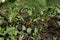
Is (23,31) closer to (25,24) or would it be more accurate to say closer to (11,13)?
(25,24)

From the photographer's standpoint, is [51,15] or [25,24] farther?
[51,15]

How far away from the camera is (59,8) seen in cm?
419

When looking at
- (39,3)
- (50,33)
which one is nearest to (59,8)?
(39,3)

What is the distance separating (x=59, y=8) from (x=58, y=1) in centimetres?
24

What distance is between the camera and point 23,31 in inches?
141

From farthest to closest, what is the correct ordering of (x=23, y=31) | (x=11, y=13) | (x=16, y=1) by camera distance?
(x=16, y=1) → (x=11, y=13) → (x=23, y=31)

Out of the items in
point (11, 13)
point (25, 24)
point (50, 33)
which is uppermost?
point (11, 13)

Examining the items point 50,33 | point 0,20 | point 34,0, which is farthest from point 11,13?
point 50,33

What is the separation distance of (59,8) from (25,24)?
97 cm

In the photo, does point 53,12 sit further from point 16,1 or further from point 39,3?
point 16,1

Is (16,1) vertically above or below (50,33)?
above

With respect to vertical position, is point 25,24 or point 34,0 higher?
point 34,0

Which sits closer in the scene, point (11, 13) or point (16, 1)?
point (11, 13)

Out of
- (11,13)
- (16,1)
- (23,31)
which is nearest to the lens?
(23,31)
